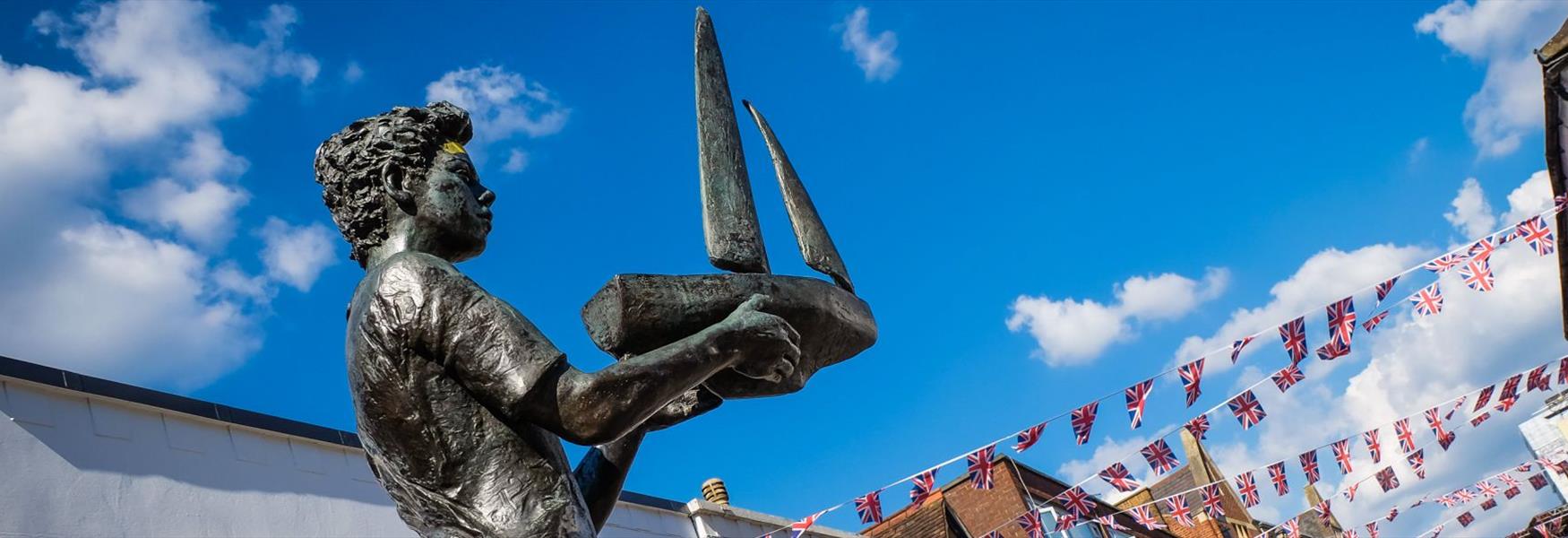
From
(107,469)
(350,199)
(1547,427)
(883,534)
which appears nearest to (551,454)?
(350,199)

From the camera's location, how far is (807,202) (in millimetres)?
3137

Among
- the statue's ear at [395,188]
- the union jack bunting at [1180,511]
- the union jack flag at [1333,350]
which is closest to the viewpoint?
the statue's ear at [395,188]

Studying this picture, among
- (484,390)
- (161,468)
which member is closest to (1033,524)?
(161,468)

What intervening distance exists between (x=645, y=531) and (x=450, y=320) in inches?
490

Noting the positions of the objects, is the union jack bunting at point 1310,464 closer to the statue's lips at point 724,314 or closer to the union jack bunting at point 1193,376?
the union jack bunting at point 1193,376

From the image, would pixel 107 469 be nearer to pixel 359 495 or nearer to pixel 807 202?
pixel 359 495

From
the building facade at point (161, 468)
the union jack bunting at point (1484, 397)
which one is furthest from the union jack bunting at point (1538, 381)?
the building facade at point (161, 468)

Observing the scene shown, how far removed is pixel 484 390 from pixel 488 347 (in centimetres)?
8

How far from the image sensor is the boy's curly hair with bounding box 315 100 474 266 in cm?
266

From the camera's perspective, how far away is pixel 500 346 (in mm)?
2314

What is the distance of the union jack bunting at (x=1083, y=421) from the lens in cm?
1155

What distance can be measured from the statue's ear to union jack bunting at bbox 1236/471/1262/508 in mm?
11641

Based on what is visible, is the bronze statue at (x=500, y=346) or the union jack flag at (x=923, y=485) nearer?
the bronze statue at (x=500, y=346)

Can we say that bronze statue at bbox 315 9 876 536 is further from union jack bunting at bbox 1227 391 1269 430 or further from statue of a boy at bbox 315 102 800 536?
union jack bunting at bbox 1227 391 1269 430
